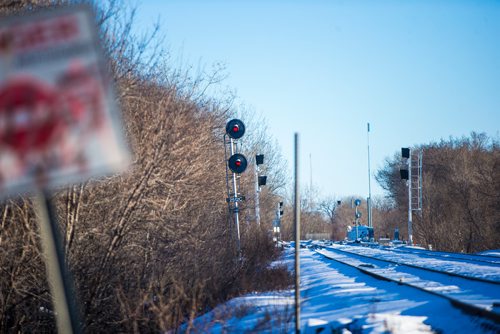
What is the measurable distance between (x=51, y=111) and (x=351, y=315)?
5404mm

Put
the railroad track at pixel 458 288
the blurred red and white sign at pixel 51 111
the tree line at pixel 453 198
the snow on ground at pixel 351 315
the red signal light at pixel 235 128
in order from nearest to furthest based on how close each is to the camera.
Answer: the blurred red and white sign at pixel 51 111, the snow on ground at pixel 351 315, the railroad track at pixel 458 288, the red signal light at pixel 235 128, the tree line at pixel 453 198

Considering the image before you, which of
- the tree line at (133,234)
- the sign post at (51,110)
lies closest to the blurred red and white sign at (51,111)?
the sign post at (51,110)

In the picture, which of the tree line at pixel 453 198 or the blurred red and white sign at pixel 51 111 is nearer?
the blurred red and white sign at pixel 51 111

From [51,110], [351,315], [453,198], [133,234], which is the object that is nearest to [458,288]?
[351,315]

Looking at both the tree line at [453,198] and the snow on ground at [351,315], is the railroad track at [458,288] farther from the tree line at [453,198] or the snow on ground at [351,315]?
the tree line at [453,198]

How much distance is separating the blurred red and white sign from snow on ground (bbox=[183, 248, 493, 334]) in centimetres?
419

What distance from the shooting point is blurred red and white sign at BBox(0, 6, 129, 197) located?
4.13m

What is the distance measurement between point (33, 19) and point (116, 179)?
5.71 m

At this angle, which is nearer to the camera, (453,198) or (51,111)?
(51,111)

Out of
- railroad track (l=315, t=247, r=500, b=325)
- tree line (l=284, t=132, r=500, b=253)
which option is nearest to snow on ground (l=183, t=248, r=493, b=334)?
railroad track (l=315, t=247, r=500, b=325)

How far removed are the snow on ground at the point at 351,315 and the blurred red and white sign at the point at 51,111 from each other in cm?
419

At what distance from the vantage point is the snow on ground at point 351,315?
24.4 ft

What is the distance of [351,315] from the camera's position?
8.24 meters

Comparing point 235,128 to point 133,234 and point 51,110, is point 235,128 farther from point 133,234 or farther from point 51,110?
point 51,110
